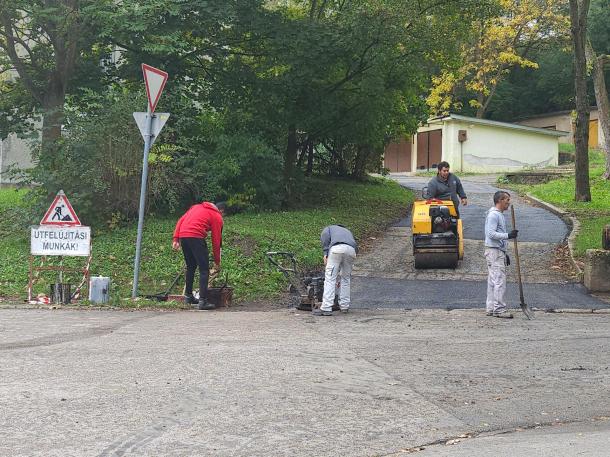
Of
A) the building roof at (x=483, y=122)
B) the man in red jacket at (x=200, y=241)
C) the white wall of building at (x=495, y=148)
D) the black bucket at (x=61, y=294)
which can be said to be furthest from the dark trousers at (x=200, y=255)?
the building roof at (x=483, y=122)

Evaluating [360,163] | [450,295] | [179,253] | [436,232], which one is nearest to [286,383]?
[450,295]

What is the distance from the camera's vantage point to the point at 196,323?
10828mm

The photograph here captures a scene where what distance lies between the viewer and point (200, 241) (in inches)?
488

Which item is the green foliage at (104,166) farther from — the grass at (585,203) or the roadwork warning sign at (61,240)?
the grass at (585,203)

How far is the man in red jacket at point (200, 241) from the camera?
12.4 metres

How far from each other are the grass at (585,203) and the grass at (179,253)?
5.14 meters

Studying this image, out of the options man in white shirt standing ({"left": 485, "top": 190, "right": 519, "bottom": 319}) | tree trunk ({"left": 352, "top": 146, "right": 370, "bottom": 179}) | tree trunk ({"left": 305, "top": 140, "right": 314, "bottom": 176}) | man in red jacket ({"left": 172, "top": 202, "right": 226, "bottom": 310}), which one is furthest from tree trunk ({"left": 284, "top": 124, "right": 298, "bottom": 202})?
man in white shirt standing ({"left": 485, "top": 190, "right": 519, "bottom": 319})

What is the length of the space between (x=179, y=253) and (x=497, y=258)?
6381 mm

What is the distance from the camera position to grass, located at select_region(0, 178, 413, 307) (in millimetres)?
13938

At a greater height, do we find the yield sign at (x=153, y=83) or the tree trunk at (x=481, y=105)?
the tree trunk at (x=481, y=105)

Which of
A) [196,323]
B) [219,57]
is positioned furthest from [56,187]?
[196,323]

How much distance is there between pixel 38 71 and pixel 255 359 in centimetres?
1353

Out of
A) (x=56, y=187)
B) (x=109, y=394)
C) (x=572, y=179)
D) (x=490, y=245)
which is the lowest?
(x=109, y=394)

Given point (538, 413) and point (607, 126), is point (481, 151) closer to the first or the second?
point (607, 126)
